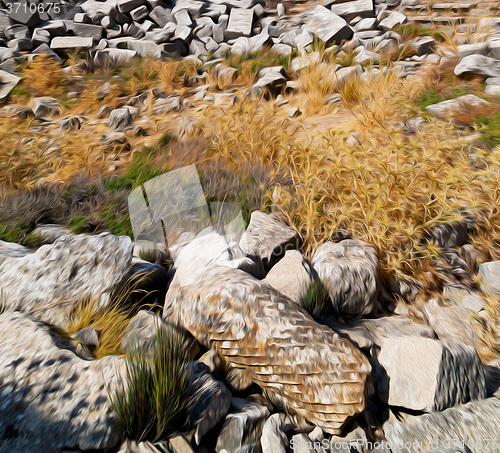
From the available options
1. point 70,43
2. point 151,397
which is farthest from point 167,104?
point 151,397

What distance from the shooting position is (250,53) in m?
4.62

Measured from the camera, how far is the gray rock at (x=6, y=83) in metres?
4.34

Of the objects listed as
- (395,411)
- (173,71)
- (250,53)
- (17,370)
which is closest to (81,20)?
(173,71)

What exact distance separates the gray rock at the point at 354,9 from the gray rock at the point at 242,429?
4633 mm

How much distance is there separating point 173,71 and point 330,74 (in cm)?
175

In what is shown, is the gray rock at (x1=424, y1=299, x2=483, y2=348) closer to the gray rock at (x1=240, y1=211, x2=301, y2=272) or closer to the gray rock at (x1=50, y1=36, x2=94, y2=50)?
the gray rock at (x1=240, y1=211, x2=301, y2=272)

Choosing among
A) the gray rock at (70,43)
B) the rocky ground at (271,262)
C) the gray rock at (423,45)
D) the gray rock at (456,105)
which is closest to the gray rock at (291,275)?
the rocky ground at (271,262)

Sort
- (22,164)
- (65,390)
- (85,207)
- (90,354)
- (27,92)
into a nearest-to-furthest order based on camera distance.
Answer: (65,390) < (90,354) < (85,207) < (22,164) < (27,92)

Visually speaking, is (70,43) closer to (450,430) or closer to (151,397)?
(151,397)

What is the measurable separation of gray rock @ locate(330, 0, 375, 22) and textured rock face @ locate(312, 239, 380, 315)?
378cm

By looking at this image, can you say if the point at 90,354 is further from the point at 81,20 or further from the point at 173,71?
Result: the point at 81,20

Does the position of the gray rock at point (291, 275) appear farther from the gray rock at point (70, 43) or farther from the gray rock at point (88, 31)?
the gray rock at point (88, 31)

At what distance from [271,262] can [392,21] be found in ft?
12.2

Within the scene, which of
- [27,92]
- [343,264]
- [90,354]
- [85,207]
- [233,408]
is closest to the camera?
[233,408]
